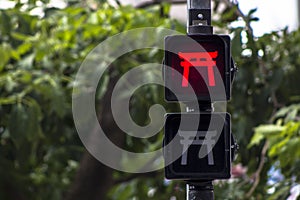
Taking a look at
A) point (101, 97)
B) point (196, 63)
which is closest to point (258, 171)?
point (101, 97)

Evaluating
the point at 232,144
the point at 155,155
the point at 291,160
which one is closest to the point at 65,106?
the point at 155,155

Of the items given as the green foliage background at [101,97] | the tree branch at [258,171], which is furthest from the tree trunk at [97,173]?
the tree branch at [258,171]

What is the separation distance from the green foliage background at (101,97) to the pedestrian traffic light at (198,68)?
1.85 metres

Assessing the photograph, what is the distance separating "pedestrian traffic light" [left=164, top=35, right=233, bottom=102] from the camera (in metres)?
3.60

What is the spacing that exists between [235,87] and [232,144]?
294 cm

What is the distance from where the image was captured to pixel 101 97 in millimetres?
6883

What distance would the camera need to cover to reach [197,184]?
12.0 ft

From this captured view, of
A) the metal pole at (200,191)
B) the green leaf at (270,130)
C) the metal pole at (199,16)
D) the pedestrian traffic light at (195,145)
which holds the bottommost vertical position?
the green leaf at (270,130)

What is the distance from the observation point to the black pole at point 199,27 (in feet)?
12.0

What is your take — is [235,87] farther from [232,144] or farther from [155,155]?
[232,144]

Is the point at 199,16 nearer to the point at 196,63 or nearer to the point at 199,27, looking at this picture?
the point at 199,27

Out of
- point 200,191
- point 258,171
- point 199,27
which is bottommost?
point 258,171

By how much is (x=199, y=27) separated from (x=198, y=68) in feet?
0.82

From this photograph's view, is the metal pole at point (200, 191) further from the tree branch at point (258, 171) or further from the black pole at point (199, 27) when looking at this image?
the tree branch at point (258, 171)
